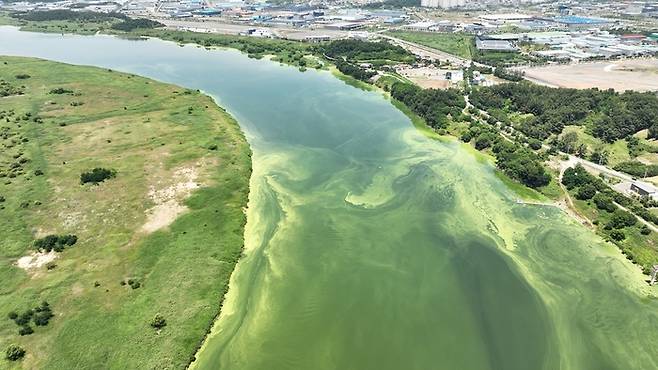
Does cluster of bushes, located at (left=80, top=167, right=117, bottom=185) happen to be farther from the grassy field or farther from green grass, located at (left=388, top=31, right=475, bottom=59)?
green grass, located at (left=388, top=31, right=475, bottom=59)

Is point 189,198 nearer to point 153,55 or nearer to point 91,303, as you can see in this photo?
point 91,303

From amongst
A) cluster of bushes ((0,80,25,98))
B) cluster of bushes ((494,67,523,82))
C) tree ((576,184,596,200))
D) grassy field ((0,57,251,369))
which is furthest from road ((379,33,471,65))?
cluster of bushes ((0,80,25,98))

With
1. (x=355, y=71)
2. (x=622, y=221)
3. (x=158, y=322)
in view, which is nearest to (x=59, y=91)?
(x=355, y=71)

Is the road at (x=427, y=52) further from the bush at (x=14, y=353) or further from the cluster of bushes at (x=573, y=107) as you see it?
the bush at (x=14, y=353)

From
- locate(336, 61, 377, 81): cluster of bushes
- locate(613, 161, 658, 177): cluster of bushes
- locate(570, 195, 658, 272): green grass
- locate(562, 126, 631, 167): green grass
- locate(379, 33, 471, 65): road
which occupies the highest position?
locate(379, 33, 471, 65): road

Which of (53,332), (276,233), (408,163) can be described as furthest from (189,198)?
(408,163)

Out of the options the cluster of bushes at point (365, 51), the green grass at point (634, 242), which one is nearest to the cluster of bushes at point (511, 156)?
the green grass at point (634, 242)
